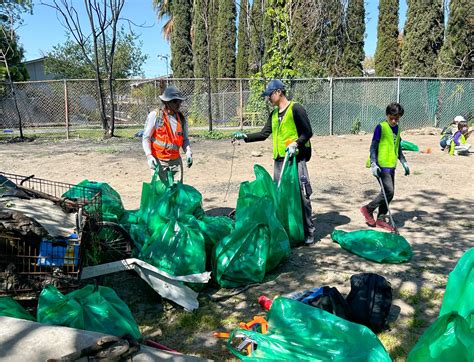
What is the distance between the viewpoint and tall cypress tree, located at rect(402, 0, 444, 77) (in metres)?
20.2

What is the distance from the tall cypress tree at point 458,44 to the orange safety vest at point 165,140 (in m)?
18.1

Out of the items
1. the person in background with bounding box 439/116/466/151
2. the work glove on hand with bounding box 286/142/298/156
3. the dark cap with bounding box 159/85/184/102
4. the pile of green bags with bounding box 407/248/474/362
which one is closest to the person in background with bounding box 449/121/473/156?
the person in background with bounding box 439/116/466/151

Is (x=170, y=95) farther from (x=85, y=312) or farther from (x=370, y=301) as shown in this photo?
(x=370, y=301)

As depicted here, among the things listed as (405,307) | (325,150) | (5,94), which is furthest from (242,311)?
(5,94)

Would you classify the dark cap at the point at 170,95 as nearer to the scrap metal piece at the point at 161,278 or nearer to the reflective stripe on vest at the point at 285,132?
the reflective stripe on vest at the point at 285,132

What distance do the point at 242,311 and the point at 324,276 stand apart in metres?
0.89

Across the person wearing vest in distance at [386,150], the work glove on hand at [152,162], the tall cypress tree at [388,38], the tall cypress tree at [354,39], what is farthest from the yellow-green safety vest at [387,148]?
the tall cypress tree at [388,38]

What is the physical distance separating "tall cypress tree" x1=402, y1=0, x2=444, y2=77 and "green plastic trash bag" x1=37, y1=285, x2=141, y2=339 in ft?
68.6

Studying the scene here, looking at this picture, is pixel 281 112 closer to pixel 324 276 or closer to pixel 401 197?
pixel 324 276

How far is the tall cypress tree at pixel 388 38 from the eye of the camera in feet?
74.5

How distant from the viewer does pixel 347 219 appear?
5617 millimetres

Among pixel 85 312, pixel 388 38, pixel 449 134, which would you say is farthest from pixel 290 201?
pixel 388 38

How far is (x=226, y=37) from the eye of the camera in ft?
89.5

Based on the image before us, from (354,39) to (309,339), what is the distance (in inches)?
825
